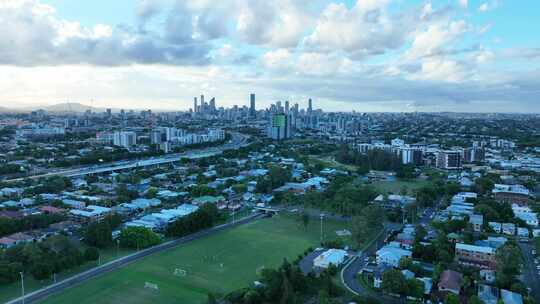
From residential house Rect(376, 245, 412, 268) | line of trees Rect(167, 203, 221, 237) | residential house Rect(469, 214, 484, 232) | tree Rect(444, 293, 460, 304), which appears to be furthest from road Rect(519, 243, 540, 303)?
line of trees Rect(167, 203, 221, 237)

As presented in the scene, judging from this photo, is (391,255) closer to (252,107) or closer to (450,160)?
(450,160)

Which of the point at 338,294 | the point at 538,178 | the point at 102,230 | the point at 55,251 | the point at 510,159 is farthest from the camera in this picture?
the point at 510,159

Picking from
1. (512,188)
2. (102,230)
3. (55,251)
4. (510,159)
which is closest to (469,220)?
(512,188)

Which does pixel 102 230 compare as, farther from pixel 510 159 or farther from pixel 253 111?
pixel 253 111

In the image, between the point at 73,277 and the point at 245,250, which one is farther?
the point at 245,250

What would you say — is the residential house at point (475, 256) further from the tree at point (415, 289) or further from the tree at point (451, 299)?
the tree at point (451, 299)

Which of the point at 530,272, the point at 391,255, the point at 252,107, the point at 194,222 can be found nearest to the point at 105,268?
the point at 194,222
